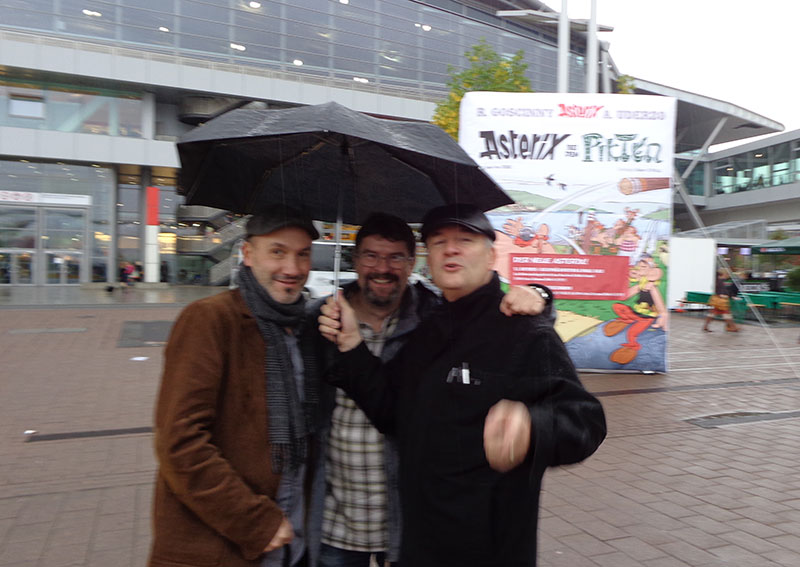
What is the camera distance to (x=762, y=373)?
9.31m

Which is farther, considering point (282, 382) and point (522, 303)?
point (282, 382)

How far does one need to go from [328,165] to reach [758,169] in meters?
Answer: 49.3

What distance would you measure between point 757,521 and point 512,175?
5.29 meters

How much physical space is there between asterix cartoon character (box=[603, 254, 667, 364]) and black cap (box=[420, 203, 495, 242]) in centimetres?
716

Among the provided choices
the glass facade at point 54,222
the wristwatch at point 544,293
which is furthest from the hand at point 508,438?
the glass facade at point 54,222

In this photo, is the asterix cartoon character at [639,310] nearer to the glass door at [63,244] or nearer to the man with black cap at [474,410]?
the man with black cap at [474,410]

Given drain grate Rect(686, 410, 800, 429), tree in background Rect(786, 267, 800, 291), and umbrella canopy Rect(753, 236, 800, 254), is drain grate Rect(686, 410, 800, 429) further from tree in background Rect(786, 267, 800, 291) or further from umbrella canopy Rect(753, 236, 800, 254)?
tree in background Rect(786, 267, 800, 291)

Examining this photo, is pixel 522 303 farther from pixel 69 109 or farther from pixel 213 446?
pixel 69 109

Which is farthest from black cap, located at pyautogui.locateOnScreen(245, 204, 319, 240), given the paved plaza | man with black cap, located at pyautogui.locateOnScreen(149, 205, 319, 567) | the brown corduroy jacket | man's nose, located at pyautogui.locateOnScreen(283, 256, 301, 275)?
the paved plaza

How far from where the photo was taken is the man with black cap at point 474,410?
4.83 feet

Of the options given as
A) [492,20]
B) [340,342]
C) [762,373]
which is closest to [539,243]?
[762,373]

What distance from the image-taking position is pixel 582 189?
8023 millimetres

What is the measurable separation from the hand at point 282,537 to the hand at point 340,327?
0.56 meters

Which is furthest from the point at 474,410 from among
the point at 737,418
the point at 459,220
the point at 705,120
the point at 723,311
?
the point at 705,120
